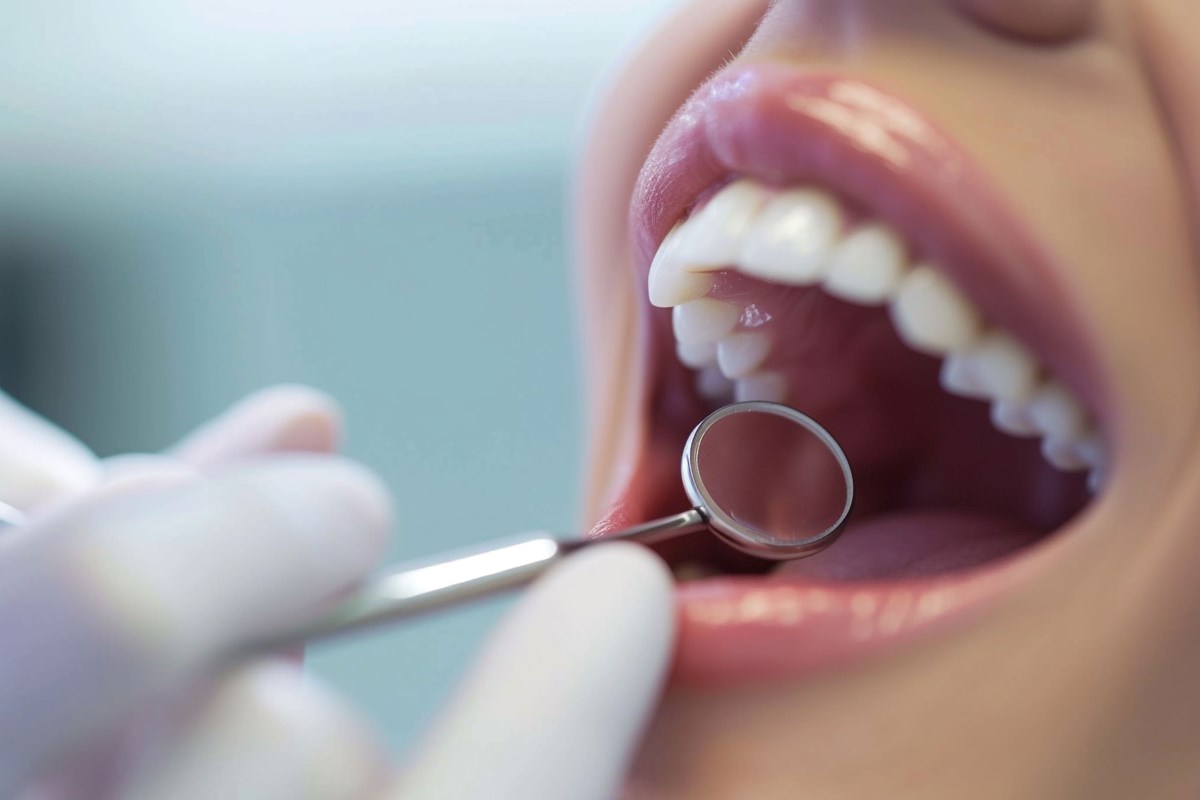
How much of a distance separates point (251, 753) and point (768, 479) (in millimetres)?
320

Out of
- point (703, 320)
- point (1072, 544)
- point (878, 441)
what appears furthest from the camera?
point (878, 441)

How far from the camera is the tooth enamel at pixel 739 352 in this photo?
590mm

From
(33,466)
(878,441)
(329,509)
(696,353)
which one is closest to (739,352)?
(696,353)

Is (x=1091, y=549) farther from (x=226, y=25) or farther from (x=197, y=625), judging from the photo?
(x=226, y=25)

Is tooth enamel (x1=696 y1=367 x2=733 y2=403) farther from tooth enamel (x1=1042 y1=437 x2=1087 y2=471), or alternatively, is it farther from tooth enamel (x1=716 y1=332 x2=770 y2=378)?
tooth enamel (x1=1042 y1=437 x2=1087 y2=471)

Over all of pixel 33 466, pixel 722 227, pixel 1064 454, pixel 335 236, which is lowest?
pixel 335 236

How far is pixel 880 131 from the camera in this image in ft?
1.56

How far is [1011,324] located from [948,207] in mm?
61

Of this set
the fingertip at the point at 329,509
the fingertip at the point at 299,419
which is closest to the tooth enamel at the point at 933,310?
the fingertip at the point at 329,509

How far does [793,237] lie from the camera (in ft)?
1.60

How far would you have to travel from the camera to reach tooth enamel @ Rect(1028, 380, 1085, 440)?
503mm

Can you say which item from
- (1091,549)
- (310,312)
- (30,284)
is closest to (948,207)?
(1091,549)

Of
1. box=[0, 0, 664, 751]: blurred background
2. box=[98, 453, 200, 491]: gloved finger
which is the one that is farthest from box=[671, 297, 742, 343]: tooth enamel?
box=[0, 0, 664, 751]: blurred background

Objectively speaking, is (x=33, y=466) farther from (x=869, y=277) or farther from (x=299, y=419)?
(x=869, y=277)
